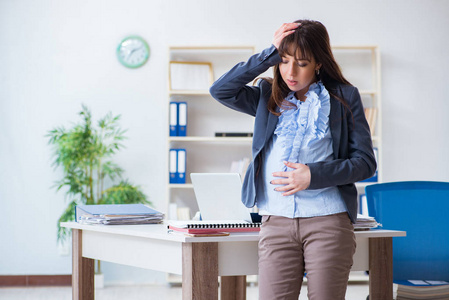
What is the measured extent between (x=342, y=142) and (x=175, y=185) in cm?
300

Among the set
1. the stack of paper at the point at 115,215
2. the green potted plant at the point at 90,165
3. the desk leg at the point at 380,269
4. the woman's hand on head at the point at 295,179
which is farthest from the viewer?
the green potted plant at the point at 90,165

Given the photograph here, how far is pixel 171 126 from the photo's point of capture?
14.6 feet

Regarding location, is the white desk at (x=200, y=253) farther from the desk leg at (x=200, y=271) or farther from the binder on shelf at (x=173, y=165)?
the binder on shelf at (x=173, y=165)

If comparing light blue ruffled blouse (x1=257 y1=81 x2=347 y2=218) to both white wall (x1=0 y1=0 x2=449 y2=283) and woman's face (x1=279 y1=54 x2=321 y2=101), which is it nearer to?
woman's face (x1=279 y1=54 x2=321 y2=101)

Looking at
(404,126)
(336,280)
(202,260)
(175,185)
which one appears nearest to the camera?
(336,280)

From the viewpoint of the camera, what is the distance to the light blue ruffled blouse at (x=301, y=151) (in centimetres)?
147

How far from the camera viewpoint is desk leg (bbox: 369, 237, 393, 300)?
173 centimetres

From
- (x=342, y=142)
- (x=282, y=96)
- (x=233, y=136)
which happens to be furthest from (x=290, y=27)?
(x=233, y=136)

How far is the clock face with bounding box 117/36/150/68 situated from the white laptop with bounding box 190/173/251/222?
2.90 m

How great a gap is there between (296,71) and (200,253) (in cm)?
56

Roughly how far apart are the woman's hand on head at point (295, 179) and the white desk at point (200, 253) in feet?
0.80

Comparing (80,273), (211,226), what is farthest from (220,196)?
(80,273)

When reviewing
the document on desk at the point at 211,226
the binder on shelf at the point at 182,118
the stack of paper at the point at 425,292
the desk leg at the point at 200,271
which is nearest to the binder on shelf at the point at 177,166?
the binder on shelf at the point at 182,118

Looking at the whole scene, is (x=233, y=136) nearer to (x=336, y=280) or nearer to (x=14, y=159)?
(x=14, y=159)
